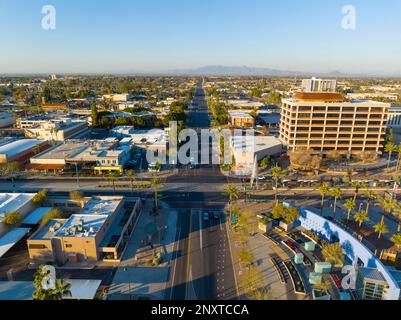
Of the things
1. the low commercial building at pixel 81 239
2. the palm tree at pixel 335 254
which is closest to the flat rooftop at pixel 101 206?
the low commercial building at pixel 81 239

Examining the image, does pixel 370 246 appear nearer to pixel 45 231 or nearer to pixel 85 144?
pixel 45 231

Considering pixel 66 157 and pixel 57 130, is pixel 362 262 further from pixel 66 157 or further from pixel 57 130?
pixel 57 130

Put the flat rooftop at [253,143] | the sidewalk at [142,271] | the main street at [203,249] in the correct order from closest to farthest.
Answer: the sidewalk at [142,271]
the main street at [203,249]
the flat rooftop at [253,143]

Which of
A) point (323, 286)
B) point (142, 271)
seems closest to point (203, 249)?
point (142, 271)

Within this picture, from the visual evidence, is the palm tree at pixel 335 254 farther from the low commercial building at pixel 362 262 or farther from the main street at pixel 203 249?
the main street at pixel 203 249

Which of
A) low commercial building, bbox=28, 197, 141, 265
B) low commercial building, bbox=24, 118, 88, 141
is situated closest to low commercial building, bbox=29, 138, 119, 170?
low commercial building, bbox=24, 118, 88, 141
